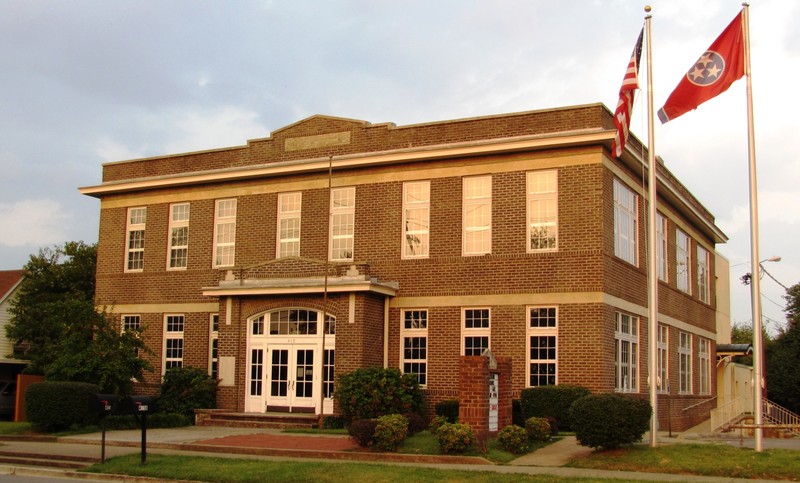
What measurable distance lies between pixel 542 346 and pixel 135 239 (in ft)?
50.1

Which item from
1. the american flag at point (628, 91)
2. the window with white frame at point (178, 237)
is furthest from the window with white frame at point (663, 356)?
the window with white frame at point (178, 237)

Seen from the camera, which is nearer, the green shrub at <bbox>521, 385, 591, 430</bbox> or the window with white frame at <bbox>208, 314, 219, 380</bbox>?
the green shrub at <bbox>521, 385, 591, 430</bbox>

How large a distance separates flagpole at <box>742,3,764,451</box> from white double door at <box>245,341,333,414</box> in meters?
12.5

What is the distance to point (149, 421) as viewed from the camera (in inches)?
993

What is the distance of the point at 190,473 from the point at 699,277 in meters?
25.2

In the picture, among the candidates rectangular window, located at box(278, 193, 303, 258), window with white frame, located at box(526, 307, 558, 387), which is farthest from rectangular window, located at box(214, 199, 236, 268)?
window with white frame, located at box(526, 307, 558, 387)

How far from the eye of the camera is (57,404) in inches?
929

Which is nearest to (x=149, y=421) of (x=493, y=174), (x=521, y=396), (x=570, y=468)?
(x=521, y=396)

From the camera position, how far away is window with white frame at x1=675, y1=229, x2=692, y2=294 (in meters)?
32.6

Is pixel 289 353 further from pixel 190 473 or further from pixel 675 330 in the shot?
pixel 675 330

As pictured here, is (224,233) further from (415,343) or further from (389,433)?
(389,433)

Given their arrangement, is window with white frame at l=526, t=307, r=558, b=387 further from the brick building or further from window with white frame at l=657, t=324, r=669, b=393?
window with white frame at l=657, t=324, r=669, b=393

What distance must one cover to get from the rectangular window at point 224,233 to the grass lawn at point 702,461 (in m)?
16.0

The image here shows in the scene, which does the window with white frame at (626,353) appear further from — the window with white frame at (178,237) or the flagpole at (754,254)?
the window with white frame at (178,237)
